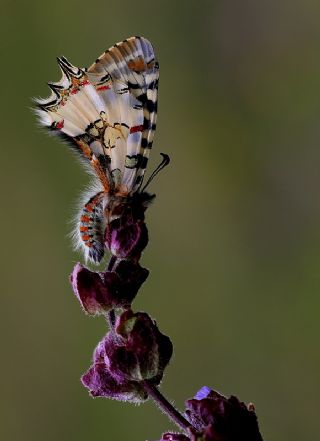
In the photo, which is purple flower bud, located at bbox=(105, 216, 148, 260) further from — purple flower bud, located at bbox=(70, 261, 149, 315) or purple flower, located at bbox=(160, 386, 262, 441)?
purple flower, located at bbox=(160, 386, 262, 441)

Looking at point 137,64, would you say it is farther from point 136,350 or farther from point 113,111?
point 136,350

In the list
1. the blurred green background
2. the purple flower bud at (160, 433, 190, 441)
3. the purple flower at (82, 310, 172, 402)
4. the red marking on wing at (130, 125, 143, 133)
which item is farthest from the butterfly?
the blurred green background

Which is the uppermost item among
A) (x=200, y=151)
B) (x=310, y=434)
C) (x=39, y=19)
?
(x=39, y=19)

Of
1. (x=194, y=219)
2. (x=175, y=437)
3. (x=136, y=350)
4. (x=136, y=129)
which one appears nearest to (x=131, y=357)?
(x=136, y=350)

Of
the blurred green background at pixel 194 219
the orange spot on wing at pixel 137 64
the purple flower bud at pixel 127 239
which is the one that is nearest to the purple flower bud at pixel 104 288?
the purple flower bud at pixel 127 239

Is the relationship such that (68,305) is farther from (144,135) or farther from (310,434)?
(144,135)

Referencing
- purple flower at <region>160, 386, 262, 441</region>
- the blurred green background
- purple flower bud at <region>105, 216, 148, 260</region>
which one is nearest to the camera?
purple flower at <region>160, 386, 262, 441</region>

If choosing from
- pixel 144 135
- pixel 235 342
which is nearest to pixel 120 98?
pixel 144 135
